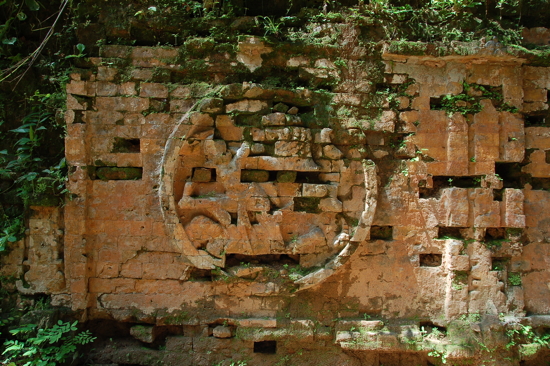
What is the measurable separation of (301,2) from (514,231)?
4043mm

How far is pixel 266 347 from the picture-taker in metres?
4.57

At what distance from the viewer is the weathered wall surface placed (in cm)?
434

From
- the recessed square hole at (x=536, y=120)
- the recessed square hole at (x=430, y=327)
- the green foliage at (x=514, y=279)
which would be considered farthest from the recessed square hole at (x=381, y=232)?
the recessed square hole at (x=536, y=120)

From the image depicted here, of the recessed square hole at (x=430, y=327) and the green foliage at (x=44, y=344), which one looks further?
the recessed square hole at (x=430, y=327)

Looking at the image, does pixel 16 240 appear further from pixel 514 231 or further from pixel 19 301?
pixel 514 231

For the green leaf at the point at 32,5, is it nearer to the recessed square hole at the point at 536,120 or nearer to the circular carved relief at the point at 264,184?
the circular carved relief at the point at 264,184

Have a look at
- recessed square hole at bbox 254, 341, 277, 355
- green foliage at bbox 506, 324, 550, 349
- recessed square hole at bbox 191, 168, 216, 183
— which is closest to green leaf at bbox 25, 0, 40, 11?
recessed square hole at bbox 191, 168, 216, 183

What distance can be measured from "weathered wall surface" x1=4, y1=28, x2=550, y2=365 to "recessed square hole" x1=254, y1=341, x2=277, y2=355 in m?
0.01

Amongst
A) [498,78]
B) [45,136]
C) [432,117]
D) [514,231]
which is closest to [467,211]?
[514,231]

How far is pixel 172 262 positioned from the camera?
4.41 metres

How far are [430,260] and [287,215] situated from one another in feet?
6.38

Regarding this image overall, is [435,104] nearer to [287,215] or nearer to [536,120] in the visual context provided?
[536,120]

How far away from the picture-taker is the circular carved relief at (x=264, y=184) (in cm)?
430

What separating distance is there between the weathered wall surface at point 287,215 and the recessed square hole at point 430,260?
0.07ft
